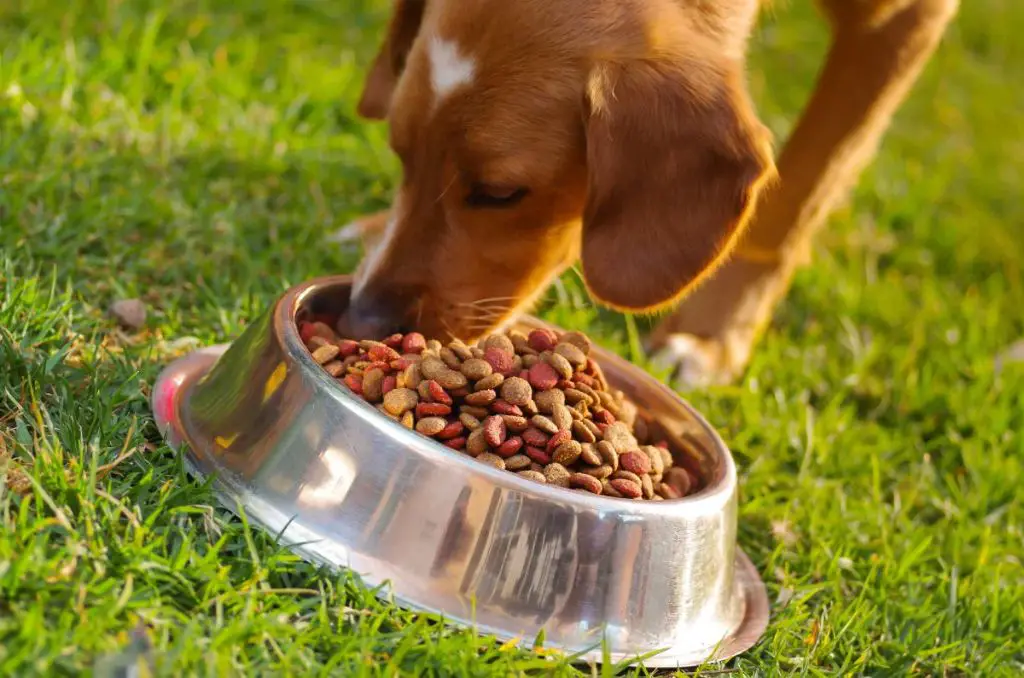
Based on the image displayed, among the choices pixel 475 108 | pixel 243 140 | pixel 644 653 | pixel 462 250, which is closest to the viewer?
pixel 644 653

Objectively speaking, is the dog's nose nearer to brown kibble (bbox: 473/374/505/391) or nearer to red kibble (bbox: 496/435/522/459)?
brown kibble (bbox: 473/374/505/391)

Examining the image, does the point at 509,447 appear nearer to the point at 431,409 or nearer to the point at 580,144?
the point at 431,409

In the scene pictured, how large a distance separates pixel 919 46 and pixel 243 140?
2.00 meters

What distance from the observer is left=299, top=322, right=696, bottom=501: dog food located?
6.91 feet

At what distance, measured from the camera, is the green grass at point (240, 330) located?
1824mm

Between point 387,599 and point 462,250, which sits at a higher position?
point 462,250

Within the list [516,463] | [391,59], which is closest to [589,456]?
[516,463]

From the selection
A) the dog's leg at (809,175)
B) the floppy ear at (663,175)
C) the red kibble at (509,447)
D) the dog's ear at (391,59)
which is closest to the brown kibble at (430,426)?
the red kibble at (509,447)

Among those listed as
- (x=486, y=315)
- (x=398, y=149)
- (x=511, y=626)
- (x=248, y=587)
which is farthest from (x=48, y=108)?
(x=511, y=626)

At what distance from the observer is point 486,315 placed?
8.96 feet

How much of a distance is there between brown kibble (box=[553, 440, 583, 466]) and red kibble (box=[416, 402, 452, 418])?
21 centimetres

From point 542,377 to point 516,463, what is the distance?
220mm

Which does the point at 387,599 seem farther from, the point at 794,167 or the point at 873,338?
the point at 873,338

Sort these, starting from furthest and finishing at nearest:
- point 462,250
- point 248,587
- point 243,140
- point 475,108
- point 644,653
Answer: point 243,140 → point 462,250 → point 475,108 → point 644,653 → point 248,587
